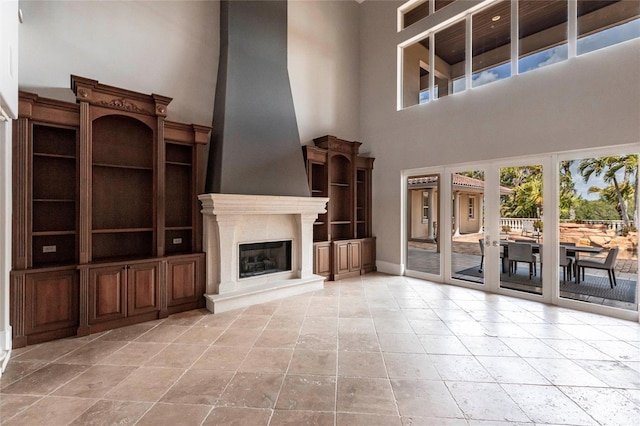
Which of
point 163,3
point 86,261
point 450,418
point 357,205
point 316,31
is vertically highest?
point 316,31

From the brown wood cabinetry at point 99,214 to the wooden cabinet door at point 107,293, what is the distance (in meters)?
0.01

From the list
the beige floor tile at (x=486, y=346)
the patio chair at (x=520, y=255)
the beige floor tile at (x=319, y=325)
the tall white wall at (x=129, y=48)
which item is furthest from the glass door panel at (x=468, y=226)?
the tall white wall at (x=129, y=48)

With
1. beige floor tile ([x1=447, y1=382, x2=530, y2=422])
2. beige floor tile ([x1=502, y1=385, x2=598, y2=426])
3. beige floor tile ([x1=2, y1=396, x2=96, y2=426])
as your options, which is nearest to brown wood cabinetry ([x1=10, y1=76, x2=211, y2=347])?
beige floor tile ([x1=2, y1=396, x2=96, y2=426])

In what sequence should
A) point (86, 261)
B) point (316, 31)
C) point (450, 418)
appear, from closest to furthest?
1. point (450, 418)
2. point (86, 261)
3. point (316, 31)

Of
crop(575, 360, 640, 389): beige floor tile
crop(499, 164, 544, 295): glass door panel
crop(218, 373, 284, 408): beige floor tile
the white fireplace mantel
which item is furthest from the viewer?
crop(499, 164, 544, 295): glass door panel

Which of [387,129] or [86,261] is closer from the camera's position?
[86,261]

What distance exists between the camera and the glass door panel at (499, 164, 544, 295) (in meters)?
4.67

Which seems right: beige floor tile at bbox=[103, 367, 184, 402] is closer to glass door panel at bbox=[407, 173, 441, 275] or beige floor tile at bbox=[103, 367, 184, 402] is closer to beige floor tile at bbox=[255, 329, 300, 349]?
beige floor tile at bbox=[255, 329, 300, 349]

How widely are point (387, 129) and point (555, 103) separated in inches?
121

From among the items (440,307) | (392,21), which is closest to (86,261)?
(440,307)

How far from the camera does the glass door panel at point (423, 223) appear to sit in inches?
235

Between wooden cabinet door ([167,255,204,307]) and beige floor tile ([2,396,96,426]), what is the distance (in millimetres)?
1860

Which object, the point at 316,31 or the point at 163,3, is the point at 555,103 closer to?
the point at 316,31

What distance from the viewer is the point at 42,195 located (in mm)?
3539
